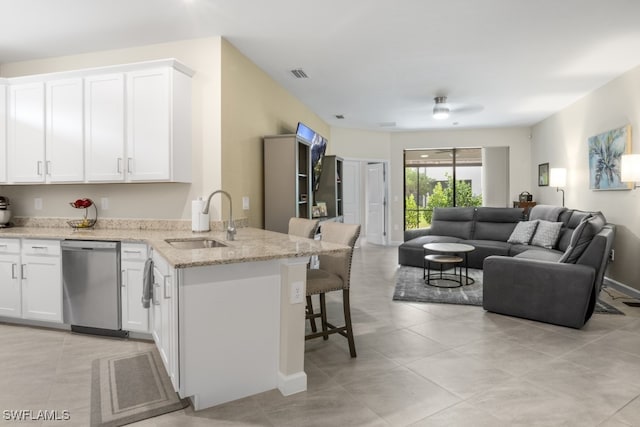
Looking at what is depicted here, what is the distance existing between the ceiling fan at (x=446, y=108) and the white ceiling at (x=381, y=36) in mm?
474

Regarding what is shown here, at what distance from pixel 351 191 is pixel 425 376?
655cm

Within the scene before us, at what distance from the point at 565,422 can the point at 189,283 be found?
2052 mm

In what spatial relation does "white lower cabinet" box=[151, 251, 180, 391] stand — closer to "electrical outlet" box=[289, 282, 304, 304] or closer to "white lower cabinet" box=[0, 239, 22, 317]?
"electrical outlet" box=[289, 282, 304, 304]

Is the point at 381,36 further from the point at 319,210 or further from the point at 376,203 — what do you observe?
the point at 376,203

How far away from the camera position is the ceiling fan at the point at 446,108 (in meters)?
5.81

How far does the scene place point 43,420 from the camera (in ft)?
6.64

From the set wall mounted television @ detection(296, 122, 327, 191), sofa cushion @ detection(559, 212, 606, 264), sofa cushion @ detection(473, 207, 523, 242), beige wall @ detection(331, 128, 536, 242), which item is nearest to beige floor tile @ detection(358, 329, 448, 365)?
sofa cushion @ detection(559, 212, 606, 264)

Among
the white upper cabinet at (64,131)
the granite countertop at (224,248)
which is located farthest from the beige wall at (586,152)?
the white upper cabinet at (64,131)

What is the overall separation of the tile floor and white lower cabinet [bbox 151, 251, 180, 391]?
1.01 feet

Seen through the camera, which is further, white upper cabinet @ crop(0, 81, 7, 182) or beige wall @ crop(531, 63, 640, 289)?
beige wall @ crop(531, 63, 640, 289)

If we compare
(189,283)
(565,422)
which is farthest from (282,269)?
(565,422)

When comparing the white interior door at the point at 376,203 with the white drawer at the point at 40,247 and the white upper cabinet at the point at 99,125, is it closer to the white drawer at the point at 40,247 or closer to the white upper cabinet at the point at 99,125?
the white upper cabinet at the point at 99,125

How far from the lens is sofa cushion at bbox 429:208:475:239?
21.7 feet

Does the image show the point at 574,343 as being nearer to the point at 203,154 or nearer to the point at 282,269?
the point at 282,269
